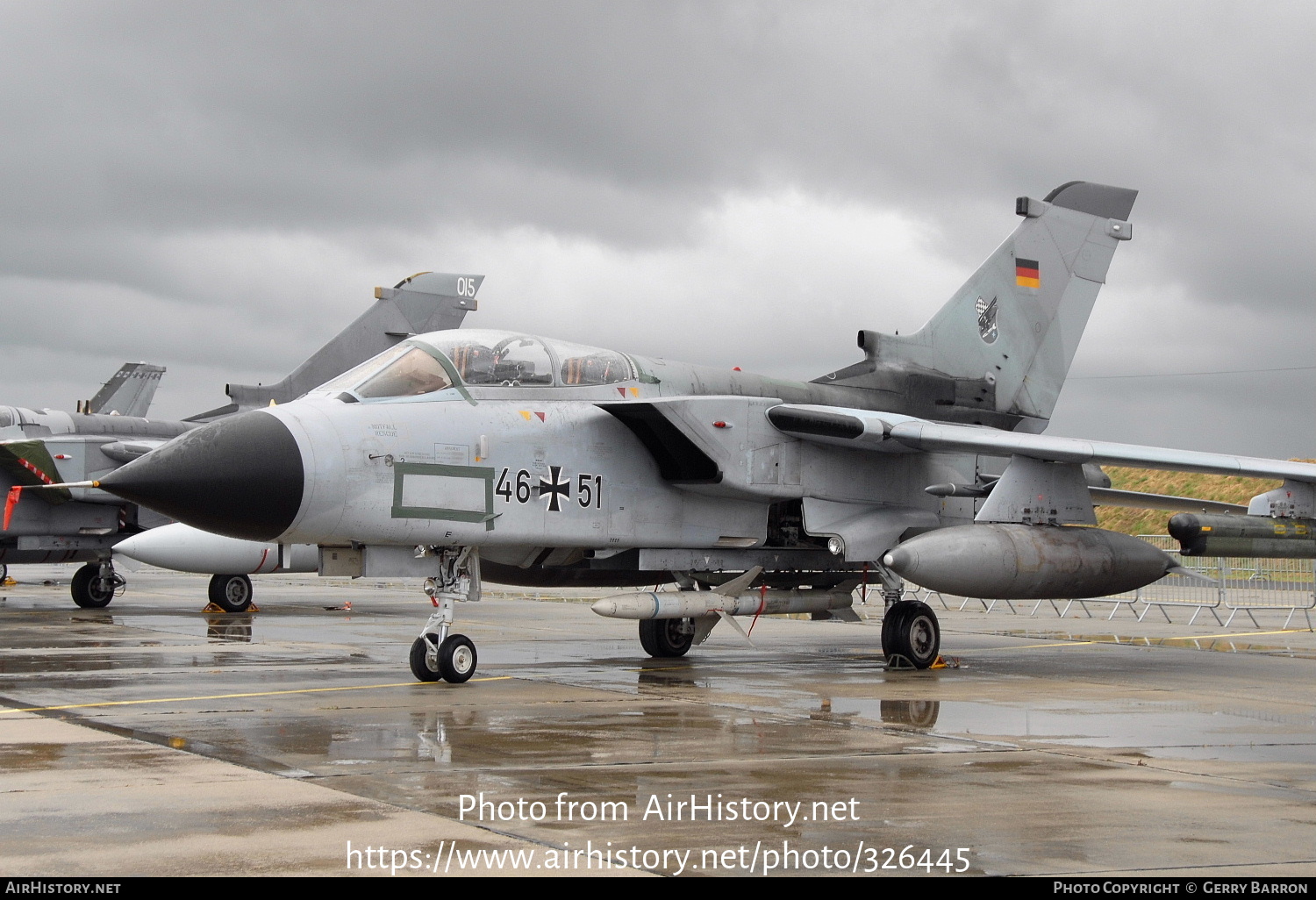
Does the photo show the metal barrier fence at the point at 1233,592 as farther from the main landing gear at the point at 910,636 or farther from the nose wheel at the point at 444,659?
the nose wheel at the point at 444,659

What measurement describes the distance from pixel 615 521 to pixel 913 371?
466 cm

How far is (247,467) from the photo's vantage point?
29.5 feet

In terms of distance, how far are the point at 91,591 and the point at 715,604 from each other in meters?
12.6

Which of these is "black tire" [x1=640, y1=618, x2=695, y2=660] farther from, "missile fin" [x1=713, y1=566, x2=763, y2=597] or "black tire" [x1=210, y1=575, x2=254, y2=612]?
"black tire" [x1=210, y1=575, x2=254, y2=612]

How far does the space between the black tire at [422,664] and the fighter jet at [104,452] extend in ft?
23.7

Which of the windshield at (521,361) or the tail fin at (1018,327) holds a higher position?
the tail fin at (1018,327)

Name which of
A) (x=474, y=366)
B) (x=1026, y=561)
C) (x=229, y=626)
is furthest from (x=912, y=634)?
(x=229, y=626)

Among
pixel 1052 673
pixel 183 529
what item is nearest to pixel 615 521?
pixel 1052 673

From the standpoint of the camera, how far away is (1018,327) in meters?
15.0

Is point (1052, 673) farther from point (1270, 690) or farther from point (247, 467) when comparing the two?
point (247, 467)

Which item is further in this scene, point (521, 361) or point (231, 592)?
point (231, 592)

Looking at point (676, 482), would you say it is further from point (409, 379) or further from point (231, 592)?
point (231, 592)

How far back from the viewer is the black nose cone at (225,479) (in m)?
8.95

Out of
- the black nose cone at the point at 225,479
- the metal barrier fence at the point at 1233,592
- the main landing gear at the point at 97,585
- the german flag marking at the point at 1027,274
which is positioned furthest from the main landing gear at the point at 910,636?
the main landing gear at the point at 97,585
